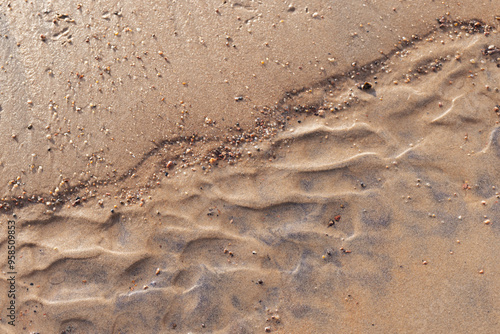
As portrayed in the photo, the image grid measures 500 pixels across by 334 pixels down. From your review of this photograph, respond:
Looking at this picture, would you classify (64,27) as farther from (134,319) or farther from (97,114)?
(134,319)

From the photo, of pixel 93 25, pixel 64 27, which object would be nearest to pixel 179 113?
pixel 93 25

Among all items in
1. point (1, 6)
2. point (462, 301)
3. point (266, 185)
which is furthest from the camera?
point (1, 6)

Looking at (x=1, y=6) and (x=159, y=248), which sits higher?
(x=1, y=6)

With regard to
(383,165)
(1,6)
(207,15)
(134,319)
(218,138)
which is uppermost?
(1,6)

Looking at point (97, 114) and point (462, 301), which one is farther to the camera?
point (97, 114)

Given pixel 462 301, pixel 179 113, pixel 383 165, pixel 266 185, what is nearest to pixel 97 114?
pixel 179 113

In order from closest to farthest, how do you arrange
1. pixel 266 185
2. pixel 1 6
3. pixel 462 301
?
pixel 462 301 < pixel 266 185 < pixel 1 6
